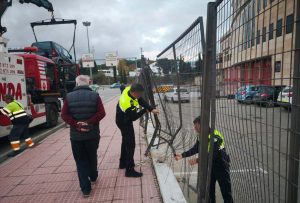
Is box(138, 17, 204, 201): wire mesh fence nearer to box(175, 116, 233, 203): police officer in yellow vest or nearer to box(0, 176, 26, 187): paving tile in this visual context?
box(175, 116, 233, 203): police officer in yellow vest

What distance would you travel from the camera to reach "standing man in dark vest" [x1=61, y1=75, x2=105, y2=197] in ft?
13.6

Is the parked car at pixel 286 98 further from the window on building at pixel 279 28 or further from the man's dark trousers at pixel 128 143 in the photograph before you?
the man's dark trousers at pixel 128 143

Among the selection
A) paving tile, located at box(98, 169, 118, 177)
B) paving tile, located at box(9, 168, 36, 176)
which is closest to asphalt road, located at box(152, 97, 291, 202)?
paving tile, located at box(98, 169, 118, 177)

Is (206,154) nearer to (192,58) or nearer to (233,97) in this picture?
(233,97)

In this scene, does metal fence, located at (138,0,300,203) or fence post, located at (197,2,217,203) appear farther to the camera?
fence post, located at (197,2,217,203)

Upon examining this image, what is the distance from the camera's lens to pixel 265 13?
67.2 inches

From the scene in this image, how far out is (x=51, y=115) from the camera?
37.6 ft

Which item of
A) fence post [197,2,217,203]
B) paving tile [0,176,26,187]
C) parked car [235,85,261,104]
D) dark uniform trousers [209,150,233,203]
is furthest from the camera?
paving tile [0,176,26,187]

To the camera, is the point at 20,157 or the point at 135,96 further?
the point at 20,157

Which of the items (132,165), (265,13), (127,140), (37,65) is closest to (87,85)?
(127,140)

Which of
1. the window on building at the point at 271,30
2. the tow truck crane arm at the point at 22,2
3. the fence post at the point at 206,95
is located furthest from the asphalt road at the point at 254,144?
the tow truck crane arm at the point at 22,2

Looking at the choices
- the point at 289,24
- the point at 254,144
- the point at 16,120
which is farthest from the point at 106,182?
the point at 16,120

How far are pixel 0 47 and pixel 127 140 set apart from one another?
6.22 metres

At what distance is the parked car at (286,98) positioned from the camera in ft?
5.12
